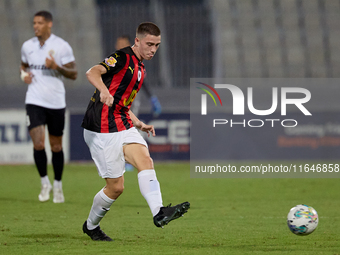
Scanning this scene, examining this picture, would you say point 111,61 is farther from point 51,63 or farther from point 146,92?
point 146,92

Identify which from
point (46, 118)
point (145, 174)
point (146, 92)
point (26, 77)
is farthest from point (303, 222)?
point (146, 92)

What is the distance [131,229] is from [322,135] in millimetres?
10502

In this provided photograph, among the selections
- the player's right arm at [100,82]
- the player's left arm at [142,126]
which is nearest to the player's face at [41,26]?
the player's left arm at [142,126]

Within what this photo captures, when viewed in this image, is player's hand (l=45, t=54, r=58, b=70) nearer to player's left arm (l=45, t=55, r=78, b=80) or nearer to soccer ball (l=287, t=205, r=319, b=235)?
player's left arm (l=45, t=55, r=78, b=80)

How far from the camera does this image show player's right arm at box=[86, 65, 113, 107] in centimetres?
436

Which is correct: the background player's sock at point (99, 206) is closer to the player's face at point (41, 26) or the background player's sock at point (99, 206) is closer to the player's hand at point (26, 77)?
the player's hand at point (26, 77)

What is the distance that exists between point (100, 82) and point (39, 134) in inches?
137

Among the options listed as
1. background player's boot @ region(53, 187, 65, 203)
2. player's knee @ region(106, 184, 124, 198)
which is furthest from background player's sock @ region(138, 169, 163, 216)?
background player's boot @ region(53, 187, 65, 203)

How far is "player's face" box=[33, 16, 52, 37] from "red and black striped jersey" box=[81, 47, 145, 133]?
11.0 feet

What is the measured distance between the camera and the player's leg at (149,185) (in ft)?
14.2

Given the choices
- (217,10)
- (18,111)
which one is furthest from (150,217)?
(217,10)

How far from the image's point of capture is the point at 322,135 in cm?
1531

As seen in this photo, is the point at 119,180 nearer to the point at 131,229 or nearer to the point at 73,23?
the point at 131,229

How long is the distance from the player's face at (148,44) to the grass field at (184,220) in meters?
1.58
